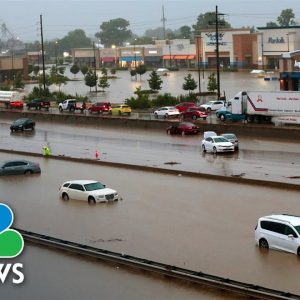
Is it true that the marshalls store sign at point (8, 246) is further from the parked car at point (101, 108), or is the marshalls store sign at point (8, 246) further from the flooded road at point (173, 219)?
the parked car at point (101, 108)

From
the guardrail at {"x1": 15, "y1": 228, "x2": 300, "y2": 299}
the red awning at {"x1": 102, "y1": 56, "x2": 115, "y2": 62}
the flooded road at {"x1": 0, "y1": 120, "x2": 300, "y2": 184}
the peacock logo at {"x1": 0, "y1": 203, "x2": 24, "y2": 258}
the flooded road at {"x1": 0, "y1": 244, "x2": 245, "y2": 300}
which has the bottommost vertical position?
the flooded road at {"x1": 0, "y1": 244, "x2": 245, "y2": 300}

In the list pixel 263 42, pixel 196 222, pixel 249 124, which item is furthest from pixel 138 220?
pixel 263 42

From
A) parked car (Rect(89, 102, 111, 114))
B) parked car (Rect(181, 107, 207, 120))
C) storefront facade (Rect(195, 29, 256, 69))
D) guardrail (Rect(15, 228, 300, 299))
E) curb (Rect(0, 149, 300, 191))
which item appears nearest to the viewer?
guardrail (Rect(15, 228, 300, 299))

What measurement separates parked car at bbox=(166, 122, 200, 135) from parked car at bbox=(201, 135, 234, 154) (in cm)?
599

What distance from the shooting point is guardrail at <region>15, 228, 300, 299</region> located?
39.9 ft

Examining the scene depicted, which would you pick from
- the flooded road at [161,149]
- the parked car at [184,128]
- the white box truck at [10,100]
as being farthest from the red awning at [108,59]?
the parked car at [184,128]

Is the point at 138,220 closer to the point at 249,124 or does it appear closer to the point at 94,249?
the point at 94,249

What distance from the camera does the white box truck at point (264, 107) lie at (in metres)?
34.1

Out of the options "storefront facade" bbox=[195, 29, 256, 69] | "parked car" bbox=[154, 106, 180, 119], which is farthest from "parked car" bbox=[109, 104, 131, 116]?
"storefront facade" bbox=[195, 29, 256, 69]

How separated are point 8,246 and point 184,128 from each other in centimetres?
2483

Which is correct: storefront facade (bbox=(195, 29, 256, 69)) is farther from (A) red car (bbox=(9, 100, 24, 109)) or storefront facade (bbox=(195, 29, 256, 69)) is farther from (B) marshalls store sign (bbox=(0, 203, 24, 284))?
(B) marshalls store sign (bbox=(0, 203, 24, 284))

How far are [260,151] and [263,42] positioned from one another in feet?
206

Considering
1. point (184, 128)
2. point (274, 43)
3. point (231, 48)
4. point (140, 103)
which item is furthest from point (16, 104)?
point (231, 48)

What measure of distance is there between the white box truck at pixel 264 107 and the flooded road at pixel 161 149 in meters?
2.71
